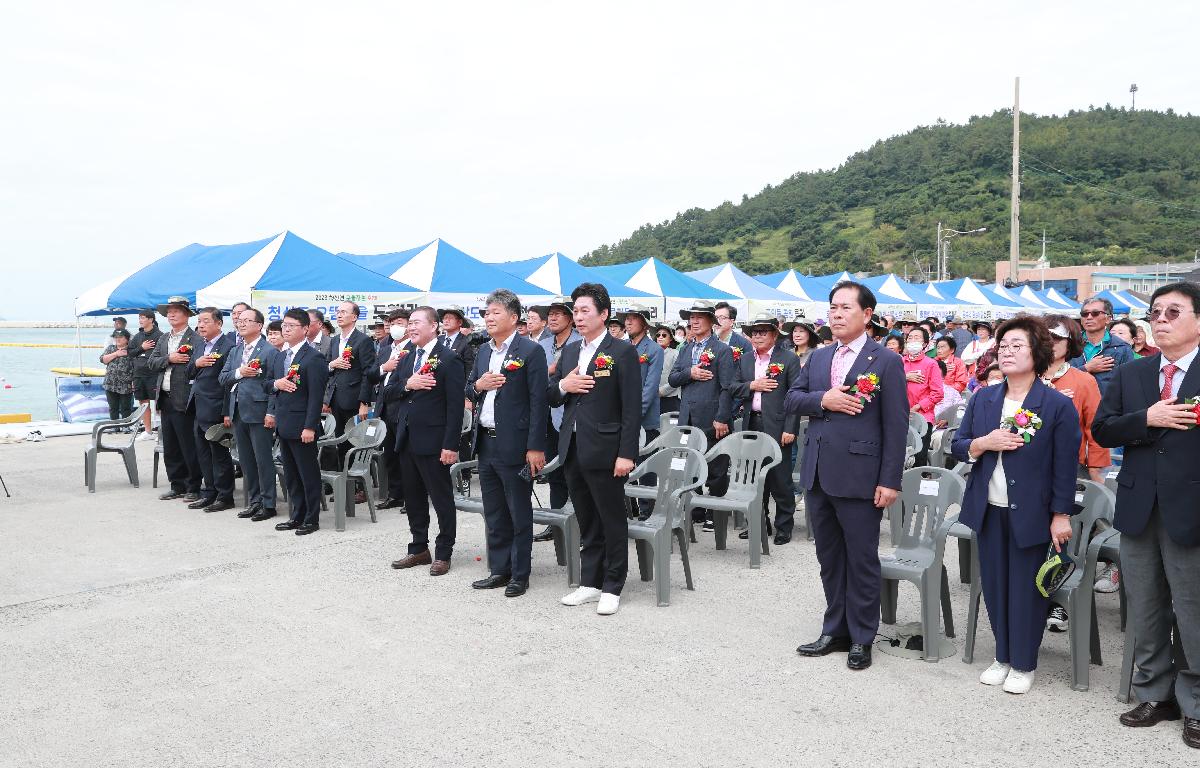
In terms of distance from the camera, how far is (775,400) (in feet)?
23.5

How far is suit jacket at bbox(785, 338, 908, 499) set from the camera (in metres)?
4.20

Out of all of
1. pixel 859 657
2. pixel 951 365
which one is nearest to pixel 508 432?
pixel 859 657

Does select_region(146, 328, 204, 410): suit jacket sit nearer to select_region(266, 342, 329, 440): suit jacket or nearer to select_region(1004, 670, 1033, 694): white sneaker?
select_region(266, 342, 329, 440): suit jacket

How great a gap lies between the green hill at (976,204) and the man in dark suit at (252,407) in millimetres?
47982

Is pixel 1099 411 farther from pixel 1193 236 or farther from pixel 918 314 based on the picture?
pixel 1193 236

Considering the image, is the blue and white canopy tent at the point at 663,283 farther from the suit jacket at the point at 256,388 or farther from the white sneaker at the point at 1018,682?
the white sneaker at the point at 1018,682

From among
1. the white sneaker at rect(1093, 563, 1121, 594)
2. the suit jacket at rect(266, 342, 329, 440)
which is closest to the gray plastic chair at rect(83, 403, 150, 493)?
the suit jacket at rect(266, 342, 329, 440)

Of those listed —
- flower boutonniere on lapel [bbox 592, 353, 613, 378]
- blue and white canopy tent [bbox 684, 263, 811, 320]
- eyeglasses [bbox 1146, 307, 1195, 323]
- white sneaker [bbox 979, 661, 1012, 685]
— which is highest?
blue and white canopy tent [bbox 684, 263, 811, 320]

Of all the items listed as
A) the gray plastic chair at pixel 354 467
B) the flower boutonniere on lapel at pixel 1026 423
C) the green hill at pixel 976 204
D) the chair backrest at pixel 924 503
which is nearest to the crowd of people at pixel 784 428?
the flower boutonniere on lapel at pixel 1026 423

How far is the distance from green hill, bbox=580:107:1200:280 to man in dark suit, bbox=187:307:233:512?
156 ft

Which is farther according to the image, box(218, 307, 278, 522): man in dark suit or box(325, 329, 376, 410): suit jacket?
box(325, 329, 376, 410): suit jacket

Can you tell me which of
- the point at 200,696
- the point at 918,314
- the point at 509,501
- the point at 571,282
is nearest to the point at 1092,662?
the point at 509,501

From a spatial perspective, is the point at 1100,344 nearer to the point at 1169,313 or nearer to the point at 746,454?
the point at 746,454

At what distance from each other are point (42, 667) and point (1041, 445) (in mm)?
5116
